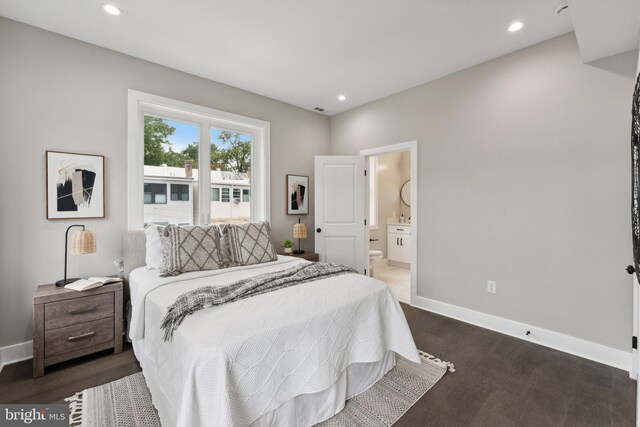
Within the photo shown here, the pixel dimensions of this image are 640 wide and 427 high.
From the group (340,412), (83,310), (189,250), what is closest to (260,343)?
(340,412)

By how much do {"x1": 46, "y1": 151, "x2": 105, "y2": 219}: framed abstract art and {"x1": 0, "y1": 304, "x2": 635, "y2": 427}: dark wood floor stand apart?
1259mm

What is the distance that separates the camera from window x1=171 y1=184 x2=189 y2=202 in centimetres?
322

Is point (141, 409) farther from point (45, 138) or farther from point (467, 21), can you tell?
point (467, 21)

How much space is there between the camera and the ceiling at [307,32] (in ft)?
7.07

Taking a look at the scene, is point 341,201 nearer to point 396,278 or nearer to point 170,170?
point 396,278

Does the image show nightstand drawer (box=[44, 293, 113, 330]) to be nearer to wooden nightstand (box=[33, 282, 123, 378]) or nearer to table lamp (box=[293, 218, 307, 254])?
wooden nightstand (box=[33, 282, 123, 378])

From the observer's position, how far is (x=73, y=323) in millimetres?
2242

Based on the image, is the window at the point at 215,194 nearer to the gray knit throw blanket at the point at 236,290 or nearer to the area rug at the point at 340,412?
the gray knit throw blanket at the point at 236,290

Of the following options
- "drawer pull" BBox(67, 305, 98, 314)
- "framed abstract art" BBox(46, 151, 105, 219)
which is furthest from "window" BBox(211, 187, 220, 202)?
"drawer pull" BBox(67, 305, 98, 314)

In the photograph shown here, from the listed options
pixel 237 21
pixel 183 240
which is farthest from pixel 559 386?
pixel 237 21

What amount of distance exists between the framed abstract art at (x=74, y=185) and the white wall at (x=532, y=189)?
11.3ft

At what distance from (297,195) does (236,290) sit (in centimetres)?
258

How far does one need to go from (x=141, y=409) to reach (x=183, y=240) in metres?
1.27

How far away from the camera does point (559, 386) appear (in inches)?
79.7
